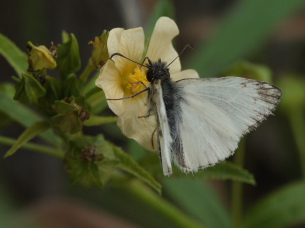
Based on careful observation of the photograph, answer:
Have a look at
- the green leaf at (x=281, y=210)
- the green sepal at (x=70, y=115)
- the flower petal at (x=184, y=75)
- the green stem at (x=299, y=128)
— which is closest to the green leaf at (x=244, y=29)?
the green stem at (x=299, y=128)

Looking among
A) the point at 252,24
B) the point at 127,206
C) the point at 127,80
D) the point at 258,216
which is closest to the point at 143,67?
the point at 127,80

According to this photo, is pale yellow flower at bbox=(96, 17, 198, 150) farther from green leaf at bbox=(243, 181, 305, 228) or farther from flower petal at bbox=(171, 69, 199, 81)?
green leaf at bbox=(243, 181, 305, 228)

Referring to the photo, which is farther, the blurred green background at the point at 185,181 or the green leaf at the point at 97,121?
the blurred green background at the point at 185,181

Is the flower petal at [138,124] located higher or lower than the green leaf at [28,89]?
lower

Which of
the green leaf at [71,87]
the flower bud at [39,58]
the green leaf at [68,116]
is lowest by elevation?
the green leaf at [68,116]

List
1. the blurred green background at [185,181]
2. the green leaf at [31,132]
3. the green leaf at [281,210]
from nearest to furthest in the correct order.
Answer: the green leaf at [31,132], the green leaf at [281,210], the blurred green background at [185,181]

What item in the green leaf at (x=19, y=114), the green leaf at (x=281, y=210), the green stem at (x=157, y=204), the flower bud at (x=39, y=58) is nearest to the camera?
the flower bud at (x=39, y=58)

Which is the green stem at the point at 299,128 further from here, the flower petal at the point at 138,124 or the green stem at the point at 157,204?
the flower petal at the point at 138,124

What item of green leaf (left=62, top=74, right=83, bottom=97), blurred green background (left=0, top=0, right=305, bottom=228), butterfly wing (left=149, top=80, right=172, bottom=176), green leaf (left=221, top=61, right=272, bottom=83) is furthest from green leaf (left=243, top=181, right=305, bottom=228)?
green leaf (left=62, top=74, right=83, bottom=97)
